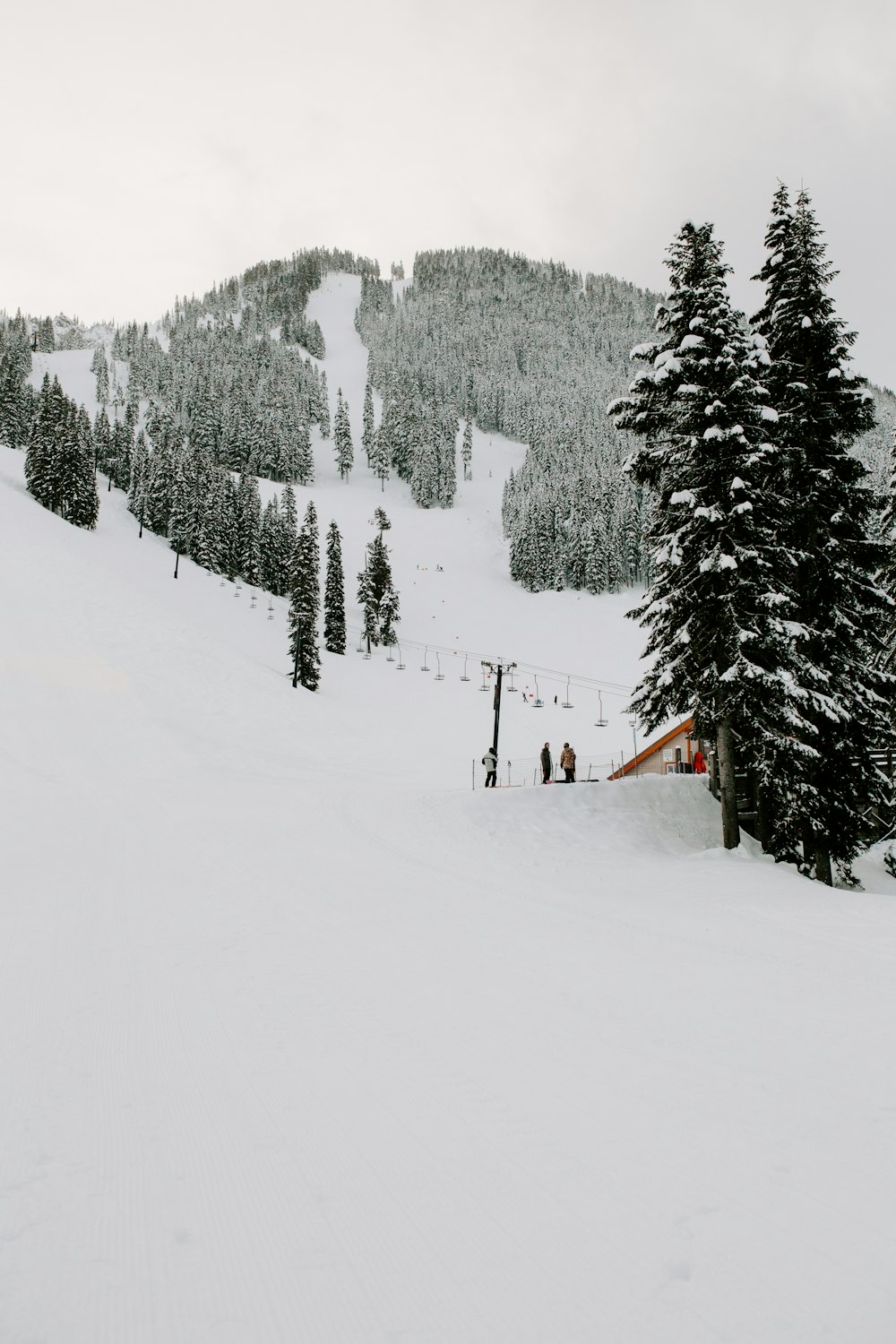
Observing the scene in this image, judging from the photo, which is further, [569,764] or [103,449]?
[103,449]

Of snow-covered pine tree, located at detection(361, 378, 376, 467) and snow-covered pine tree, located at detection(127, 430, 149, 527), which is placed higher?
snow-covered pine tree, located at detection(361, 378, 376, 467)

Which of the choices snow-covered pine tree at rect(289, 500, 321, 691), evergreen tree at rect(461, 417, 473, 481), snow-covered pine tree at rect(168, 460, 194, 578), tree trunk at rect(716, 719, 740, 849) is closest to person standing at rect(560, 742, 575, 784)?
tree trunk at rect(716, 719, 740, 849)

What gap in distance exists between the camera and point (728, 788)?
16625mm

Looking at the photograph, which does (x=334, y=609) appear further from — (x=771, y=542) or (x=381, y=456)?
(x=381, y=456)

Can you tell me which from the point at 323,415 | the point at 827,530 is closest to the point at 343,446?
the point at 323,415

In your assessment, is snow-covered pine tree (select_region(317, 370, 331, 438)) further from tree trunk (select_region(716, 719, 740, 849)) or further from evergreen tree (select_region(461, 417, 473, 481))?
tree trunk (select_region(716, 719, 740, 849))

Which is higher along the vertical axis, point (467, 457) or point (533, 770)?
point (467, 457)

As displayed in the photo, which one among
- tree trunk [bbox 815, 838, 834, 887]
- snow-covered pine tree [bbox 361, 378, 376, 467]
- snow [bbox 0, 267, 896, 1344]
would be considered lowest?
tree trunk [bbox 815, 838, 834, 887]

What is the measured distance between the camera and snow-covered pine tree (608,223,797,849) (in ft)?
52.0

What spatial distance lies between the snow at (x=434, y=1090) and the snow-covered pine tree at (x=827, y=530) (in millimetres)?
2917

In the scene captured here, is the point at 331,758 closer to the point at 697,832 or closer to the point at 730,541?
the point at 697,832

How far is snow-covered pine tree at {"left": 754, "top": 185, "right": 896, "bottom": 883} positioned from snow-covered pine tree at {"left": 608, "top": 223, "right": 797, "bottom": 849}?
3.44 ft

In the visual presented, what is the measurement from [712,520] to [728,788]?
6759 millimetres

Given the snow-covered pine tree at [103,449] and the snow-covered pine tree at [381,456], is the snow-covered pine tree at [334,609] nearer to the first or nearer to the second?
the snow-covered pine tree at [103,449]
